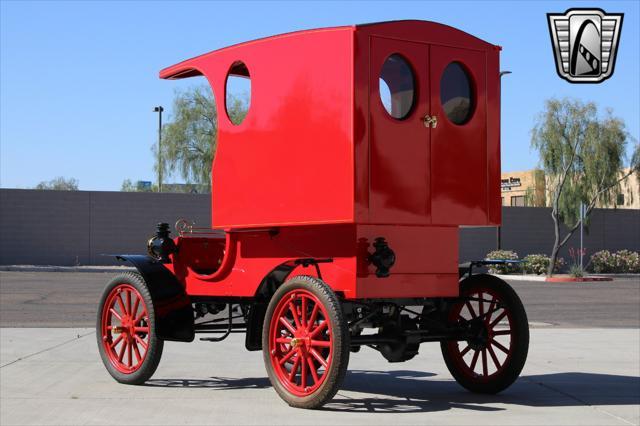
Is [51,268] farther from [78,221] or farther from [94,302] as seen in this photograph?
[94,302]

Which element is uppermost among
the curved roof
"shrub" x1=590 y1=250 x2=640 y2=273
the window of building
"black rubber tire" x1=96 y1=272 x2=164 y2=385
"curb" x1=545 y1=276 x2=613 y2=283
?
the window of building

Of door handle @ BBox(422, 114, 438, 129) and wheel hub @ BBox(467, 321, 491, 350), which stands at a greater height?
door handle @ BBox(422, 114, 438, 129)

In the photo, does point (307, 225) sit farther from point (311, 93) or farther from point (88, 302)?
point (88, 302)

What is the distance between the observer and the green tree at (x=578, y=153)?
4162 centimetres

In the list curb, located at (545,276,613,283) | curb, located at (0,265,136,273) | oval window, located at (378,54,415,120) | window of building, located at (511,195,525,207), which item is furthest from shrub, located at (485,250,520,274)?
window of building, located at (511,195,525,207)

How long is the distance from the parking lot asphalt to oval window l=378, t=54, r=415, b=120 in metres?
8.93

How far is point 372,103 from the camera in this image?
7586 mm

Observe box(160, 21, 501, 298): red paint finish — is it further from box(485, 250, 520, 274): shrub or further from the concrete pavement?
box(485, 250, 520, 274): shrub

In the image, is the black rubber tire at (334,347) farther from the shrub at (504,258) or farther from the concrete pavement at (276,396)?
the shrub at (504,258)

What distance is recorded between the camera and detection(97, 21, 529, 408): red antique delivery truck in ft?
24.8

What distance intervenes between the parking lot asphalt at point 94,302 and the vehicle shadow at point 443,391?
691 centimetres

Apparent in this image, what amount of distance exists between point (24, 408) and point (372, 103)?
346 centimetres

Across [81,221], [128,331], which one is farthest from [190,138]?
[128,331]

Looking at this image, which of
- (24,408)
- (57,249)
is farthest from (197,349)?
(57,249)
